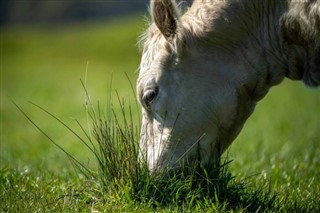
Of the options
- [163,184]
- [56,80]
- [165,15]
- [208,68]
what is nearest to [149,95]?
[208,68]

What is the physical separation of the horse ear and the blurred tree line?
95.9m

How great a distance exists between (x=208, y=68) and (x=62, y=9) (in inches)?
4356

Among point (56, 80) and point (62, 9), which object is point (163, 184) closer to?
point (56, 80)

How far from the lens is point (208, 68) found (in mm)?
5207

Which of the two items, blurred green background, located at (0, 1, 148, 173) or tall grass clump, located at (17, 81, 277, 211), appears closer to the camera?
tall grass clump, located at (17, 81, 277, 211)

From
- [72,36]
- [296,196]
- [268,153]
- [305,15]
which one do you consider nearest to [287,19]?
[305,15]

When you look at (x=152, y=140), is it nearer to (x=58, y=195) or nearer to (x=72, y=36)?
(x=58, y=195)

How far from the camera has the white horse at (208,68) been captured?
5.13 meters

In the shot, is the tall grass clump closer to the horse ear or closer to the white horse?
the white horse

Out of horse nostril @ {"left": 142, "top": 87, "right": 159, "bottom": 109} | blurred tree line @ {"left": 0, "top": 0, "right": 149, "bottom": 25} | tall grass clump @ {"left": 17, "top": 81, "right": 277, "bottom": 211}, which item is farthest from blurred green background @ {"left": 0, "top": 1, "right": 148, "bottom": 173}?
blurred tree line @ {"left": 0, "top": 0, "right": 149, "bottom": 25}

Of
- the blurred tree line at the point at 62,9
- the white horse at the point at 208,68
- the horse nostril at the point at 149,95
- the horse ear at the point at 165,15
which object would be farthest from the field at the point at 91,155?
the blurred tree line at the point at 62,9

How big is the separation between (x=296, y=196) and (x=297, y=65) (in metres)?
1.04

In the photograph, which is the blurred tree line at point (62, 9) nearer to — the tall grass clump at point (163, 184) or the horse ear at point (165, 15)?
the horse ear at point (165, 15)

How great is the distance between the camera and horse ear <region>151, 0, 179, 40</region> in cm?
508
